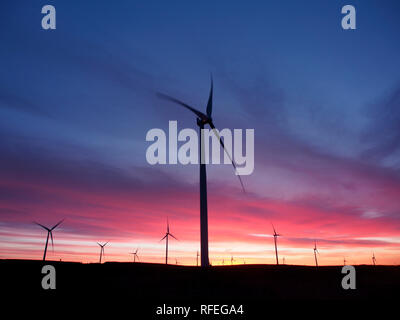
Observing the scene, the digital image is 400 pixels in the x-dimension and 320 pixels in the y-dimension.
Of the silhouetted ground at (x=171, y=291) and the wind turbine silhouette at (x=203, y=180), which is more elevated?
the wind turbine silhouette at (x=203, y=180)

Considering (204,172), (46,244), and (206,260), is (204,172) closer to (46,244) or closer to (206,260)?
(206,260)

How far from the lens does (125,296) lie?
56062mm

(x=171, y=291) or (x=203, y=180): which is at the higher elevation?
(x=203, y=180)

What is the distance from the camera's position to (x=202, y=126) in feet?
209

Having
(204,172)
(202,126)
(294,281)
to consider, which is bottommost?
(294,281)

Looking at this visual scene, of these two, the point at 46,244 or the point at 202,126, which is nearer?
the point at 202,126

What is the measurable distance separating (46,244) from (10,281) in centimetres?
3290

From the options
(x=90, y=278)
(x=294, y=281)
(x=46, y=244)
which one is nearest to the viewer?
(x=90, y=278)

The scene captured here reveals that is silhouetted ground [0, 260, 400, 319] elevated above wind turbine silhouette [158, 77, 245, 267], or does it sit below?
below
